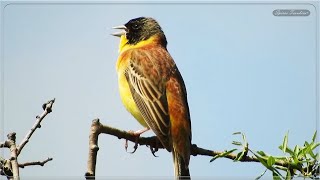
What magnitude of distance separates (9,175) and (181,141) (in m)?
1.53

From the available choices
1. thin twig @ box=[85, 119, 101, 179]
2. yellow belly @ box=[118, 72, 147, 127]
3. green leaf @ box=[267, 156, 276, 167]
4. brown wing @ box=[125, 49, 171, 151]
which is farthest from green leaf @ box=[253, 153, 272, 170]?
yellow belly @ box=[118, 72, 147, 127]

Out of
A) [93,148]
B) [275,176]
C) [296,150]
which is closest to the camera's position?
[93,148]

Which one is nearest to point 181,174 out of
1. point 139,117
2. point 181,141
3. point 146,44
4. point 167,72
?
point 181,141

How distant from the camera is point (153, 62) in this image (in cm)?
413

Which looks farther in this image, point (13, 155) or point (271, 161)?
point (271, 161)

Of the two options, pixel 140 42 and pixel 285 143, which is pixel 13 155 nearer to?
pixel 285 143

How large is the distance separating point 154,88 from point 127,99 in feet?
0.69

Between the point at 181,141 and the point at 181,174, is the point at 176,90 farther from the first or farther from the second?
the point at 181,174

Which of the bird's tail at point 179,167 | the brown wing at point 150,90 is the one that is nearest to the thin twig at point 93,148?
the bird's tail at point 179,167

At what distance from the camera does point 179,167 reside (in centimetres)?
308

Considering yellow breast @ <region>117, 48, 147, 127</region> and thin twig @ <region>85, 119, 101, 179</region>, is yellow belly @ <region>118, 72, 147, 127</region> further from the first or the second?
thin twig @ <region>85, 119, 101, 179</region>

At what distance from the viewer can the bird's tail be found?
298 centimetres

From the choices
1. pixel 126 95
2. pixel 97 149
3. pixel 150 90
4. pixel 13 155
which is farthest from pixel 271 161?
pixel 126 95

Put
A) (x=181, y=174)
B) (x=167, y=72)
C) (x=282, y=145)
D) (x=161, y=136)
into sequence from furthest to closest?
(x=167, y=72)
(x=161, y=136)
(x=181, y=174)
(x=282, y=145)
